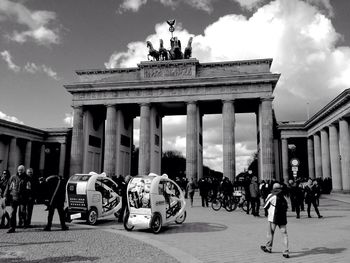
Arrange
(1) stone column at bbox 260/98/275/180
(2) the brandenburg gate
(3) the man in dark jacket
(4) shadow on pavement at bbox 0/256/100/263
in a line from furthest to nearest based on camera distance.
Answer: (2) the brandenburg gate
(1) stone column at bbox 260/98/275/180
(3) the man in dark jacket
(4) shadow on pavement at bbox 0/256/100/263

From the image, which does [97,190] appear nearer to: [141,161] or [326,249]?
[326,249]

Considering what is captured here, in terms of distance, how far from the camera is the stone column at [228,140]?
43.4 m

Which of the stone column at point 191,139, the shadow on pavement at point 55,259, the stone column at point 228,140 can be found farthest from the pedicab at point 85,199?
the stone column at point 228,140

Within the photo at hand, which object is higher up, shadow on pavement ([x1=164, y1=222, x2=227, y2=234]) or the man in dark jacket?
the man in dark jacket

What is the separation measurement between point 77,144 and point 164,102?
13296mm

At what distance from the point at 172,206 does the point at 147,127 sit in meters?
32.5

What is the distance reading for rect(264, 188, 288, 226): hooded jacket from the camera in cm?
915

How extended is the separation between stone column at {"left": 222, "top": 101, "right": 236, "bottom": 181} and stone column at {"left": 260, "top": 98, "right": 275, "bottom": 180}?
3.55 metres

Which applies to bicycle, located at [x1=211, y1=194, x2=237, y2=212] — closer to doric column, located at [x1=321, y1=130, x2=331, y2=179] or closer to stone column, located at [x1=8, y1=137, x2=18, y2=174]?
doric column, located at [x1=321, y1=130, x2=331, y2=179]

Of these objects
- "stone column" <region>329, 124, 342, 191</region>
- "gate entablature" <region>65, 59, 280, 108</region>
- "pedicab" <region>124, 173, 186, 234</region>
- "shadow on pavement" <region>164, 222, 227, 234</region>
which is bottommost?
"shadow on pavement" <region>164, 222, 227, 234</region>

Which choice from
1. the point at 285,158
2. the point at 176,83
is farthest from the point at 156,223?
the point at 285,158

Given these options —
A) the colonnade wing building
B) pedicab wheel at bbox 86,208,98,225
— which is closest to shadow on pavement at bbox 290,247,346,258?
pedicab wheel at bbox 86,208,98,225

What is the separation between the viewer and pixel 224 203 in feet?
72.9

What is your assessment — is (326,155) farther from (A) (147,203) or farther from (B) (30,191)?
(B) (30,191)
